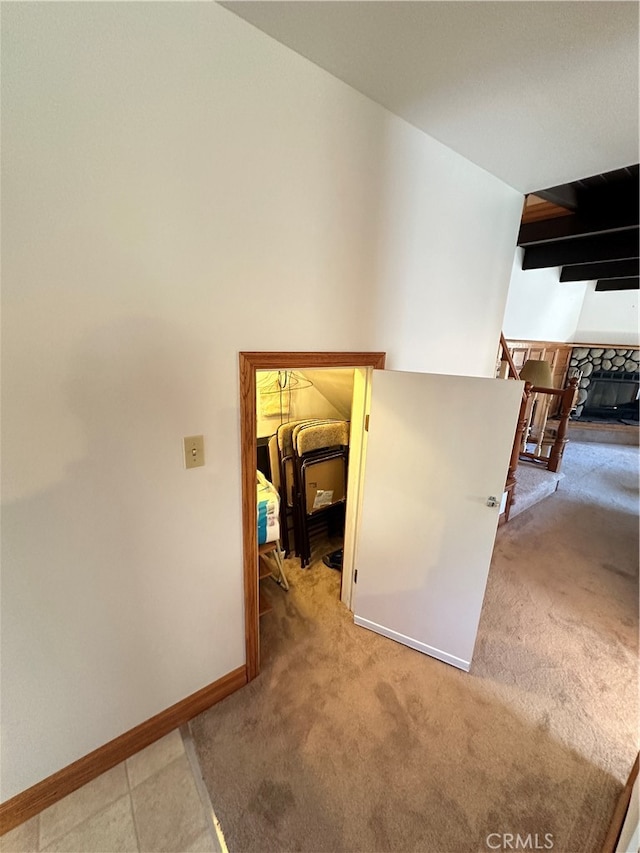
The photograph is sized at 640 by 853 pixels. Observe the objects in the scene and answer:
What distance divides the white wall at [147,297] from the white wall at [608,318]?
247 inches

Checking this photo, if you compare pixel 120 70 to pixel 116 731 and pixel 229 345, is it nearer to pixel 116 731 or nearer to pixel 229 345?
pixel 229 345

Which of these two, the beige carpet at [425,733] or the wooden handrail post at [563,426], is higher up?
the wooden handrail post at [563,426]

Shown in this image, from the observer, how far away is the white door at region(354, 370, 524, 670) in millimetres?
1495

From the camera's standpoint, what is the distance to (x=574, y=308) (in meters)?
5.79

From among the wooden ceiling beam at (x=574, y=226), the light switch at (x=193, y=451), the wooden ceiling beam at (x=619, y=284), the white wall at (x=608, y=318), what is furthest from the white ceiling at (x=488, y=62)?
the white wall at (x=608, y=318)

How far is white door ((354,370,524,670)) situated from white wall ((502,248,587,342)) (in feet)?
11.3

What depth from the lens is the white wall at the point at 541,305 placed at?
4.50m

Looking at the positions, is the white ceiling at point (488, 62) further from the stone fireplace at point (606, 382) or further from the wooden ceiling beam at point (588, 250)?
the stone fireplace at point (606, 382)

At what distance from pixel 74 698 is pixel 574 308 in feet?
26.0

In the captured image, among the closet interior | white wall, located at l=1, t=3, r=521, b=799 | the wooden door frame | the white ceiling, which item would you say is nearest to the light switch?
white wall, located at l=1, t=3, r=521, b=799

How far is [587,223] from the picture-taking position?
2.63 m

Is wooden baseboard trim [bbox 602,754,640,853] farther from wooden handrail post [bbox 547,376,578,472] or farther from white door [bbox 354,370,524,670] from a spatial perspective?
wooden handrail post [bbox 547,376,578,472]

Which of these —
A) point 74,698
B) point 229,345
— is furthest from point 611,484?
point 74,698

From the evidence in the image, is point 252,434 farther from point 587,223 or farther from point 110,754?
point 587,223
